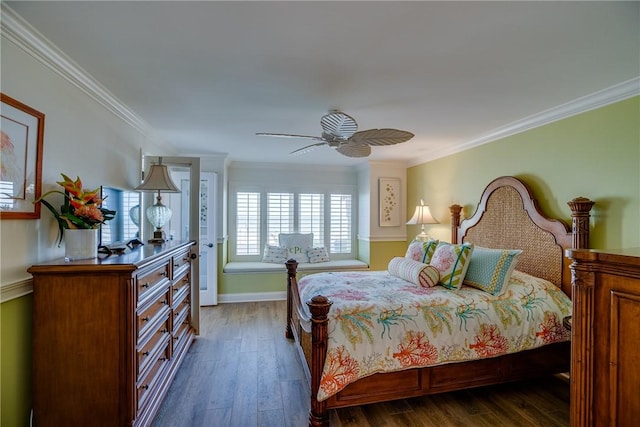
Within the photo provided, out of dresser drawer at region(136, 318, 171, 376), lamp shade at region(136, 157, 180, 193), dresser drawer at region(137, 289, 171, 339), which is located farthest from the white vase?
lamp shade at region(136, 157, 180, 193)

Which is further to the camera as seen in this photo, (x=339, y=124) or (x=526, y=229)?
(x=526, y=229)

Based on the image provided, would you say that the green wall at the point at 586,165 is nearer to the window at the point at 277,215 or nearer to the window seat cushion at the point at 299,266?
the window seat cushion at the point at 299,266

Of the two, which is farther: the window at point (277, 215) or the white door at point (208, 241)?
the window at point (277, 215)

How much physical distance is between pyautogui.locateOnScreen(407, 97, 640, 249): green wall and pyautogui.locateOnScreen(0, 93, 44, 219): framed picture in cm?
382

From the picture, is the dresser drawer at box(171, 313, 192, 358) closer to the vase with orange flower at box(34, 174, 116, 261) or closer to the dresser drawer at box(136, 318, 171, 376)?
the dresser drawer at box(136, 318, 171, 376)

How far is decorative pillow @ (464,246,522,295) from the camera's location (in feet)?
7.90

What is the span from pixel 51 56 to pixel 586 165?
3.85m

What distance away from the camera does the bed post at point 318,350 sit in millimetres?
1888

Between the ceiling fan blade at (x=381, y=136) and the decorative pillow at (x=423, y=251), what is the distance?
1242mm

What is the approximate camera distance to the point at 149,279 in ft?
6.44

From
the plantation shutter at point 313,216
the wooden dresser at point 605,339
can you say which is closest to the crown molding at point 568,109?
the wooden dresser at point 605,339

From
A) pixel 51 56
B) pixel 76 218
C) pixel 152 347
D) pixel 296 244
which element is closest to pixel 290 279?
pixel 152 347

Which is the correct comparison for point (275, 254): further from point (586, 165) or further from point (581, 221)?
point (586, 165)

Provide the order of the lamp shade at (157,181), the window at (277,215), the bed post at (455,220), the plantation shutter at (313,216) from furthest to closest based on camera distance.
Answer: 1. the plantation shutter at (313,216)
2. the window at (277,215)
3. the bed post at (455,220)
4. the lamp shade at (157,181)
